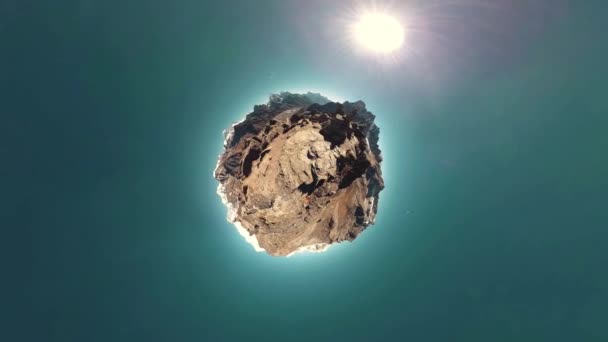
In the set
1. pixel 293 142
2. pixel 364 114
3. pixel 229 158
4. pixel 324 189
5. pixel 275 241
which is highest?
pixel 364 114

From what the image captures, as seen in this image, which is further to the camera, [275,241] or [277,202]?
[275,241]

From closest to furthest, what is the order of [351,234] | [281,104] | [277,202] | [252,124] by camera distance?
1. [277,202]
2. [351,234]
3. [252,124]
4. [281,104]

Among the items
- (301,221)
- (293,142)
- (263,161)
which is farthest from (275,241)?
(293,142)

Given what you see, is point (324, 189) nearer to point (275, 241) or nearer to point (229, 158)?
point (275, 241)

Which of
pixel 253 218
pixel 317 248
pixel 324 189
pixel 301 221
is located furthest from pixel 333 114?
pixel 317 248

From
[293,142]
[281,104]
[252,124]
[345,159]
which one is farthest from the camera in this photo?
[281,104]

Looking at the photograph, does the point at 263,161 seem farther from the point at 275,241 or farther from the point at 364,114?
the point at 364,114

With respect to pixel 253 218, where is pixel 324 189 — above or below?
above
